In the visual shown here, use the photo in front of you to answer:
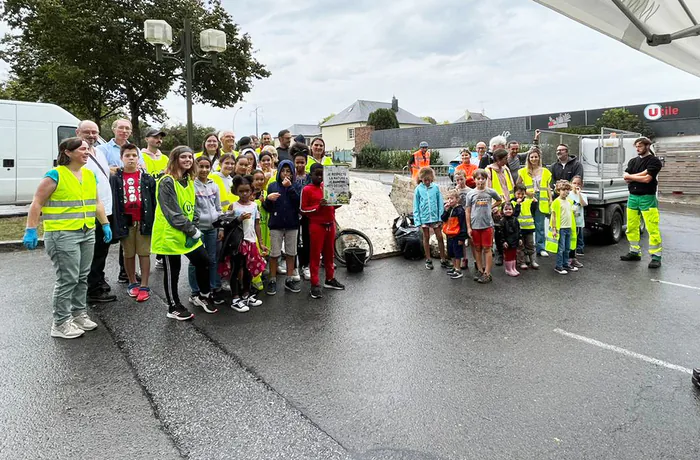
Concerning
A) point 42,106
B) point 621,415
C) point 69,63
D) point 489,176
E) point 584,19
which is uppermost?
point 69,63

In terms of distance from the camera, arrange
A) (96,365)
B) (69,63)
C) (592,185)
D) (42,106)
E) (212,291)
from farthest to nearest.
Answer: (69,63) < (42,106) < (592,185) < (212,291) < (96,365)

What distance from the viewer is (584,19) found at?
2672 millimetres

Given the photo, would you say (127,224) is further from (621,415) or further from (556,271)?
(556,271)

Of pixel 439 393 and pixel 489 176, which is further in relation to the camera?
pixel 489 176

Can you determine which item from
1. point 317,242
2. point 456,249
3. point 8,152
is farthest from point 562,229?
point 8,152

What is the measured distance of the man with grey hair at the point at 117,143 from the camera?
19.6 ft

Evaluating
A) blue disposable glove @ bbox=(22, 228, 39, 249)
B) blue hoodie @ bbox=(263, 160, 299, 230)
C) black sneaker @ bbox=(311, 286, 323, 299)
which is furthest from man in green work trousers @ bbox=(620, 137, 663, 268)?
blue disposable glove @ bbox=(22, 228, 39, 249)

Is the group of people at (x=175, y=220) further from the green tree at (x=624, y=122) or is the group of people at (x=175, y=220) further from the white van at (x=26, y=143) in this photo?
the green tree at (x=624, y=122)

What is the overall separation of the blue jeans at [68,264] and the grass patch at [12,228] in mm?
4928

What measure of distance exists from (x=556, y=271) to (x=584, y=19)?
5151mm

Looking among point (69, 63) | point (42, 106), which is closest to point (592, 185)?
point (42, 106)

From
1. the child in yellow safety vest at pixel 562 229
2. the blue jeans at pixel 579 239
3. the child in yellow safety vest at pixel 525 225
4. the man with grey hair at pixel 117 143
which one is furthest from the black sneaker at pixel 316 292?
the blue jeans at pixel 579 239

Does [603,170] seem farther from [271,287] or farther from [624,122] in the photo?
[624,122]

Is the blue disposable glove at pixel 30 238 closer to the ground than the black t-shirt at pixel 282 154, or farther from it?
closer to the ground
